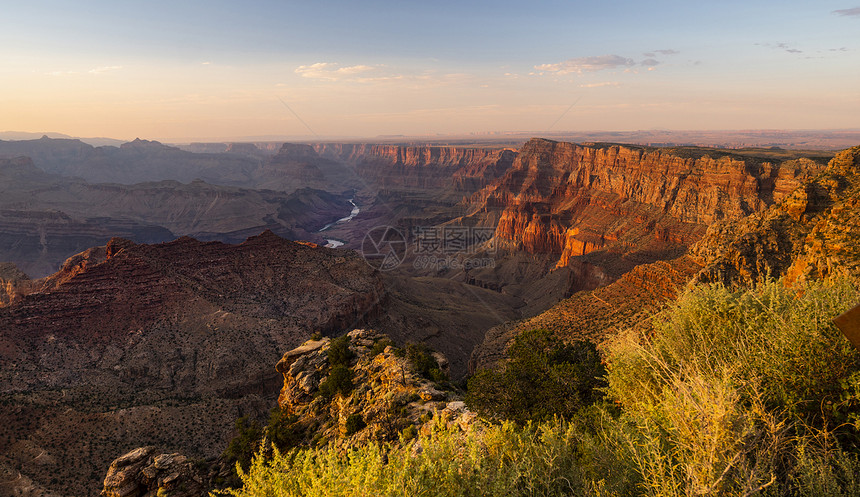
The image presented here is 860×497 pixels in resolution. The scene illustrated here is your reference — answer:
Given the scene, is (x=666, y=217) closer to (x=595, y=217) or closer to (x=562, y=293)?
(x=595, y=217)

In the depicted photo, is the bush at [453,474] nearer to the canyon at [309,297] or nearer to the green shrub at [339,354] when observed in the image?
the canyon at [309,297]

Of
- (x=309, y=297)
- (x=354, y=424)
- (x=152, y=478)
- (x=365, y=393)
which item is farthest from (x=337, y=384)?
(x=309, y=297)

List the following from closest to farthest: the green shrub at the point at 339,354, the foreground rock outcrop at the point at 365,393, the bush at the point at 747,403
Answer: the bush at the point at 747,403
the foreground rock outcrop at the point at 365,393
the green shrub at the point at 339,354

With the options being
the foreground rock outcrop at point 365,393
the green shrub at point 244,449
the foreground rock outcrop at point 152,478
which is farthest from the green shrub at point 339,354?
the foreground rock outcrop at point 152,478

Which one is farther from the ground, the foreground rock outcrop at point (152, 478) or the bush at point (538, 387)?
the bush at point (538, 387)

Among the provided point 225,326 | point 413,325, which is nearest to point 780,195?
point 413,325

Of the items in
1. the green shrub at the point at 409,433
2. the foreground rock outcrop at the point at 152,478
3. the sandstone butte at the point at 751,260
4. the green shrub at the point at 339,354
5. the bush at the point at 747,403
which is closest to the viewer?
the bush at the point at 747,403
